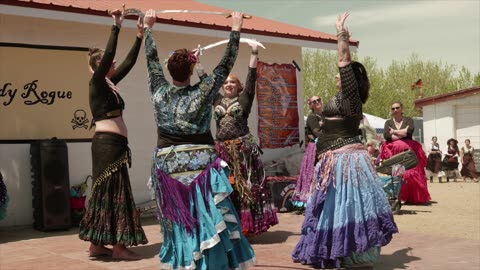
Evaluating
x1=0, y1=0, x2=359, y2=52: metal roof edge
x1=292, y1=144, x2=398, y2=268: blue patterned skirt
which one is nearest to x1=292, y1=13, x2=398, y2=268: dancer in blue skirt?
x1=292, y1=144, x2=398, y2=268: blue patterned skirt

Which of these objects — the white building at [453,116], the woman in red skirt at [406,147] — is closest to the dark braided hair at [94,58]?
the woman in red skirt at [406,147]

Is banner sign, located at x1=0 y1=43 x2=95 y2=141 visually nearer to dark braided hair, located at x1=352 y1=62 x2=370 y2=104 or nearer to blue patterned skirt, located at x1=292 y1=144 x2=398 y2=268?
blue patterned skirt, located at x1=292 y1=144 x2=398 y2=268

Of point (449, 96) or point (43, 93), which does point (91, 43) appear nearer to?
point (43, 93)

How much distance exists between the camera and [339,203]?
6051mm

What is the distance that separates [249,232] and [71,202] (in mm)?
3390

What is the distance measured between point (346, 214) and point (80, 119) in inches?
225

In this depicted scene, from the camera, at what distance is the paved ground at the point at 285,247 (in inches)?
252

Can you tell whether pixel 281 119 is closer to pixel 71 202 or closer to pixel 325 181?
pixel 71 202

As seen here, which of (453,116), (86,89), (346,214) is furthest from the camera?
(453,116)

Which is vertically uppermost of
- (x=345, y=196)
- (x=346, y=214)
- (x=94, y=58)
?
(x=94, y=58)

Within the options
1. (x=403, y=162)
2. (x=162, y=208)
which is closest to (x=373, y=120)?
(x=403, y=162)

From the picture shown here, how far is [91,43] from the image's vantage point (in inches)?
414

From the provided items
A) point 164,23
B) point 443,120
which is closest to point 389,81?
point 443,120

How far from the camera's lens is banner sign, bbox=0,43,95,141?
9562mm
